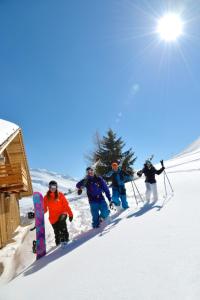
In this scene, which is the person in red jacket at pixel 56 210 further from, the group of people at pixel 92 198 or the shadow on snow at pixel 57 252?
the shadow on snow at pixel 57 252

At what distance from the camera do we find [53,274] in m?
4.86

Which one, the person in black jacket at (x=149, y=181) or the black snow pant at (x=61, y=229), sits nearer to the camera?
the black snow pant at (x=61, y=229)

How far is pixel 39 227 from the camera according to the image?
8055 millimetres

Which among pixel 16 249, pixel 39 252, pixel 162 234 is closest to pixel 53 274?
pixel 162 234

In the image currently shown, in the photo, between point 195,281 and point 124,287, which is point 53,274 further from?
point 195,281

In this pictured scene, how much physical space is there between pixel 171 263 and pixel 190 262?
28 centimetres

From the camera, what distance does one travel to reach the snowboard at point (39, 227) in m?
7.73

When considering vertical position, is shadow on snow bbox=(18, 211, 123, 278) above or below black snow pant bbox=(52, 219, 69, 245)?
below

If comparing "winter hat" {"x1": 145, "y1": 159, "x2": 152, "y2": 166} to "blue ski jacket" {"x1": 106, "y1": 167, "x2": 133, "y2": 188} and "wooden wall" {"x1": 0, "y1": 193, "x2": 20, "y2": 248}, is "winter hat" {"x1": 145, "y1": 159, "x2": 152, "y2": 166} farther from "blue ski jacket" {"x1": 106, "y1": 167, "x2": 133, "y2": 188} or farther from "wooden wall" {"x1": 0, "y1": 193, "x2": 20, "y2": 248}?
"wooden wall" {"x1": 0, "y1": 193, "x2": 20, "y2": 248}

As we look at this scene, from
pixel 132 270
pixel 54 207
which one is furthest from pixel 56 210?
pixel 132 270

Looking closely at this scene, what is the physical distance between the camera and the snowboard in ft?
25.4

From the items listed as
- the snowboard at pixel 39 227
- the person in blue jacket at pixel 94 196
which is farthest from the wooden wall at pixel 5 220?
the person in blue jacket at pixel 94 196

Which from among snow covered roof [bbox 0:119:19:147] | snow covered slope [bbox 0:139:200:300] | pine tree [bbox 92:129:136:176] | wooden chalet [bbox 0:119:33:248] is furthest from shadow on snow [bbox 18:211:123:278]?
pine tree [bbox 92:129:136:176]

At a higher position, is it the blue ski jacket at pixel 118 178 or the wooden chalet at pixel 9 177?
the wooden chalet at pixel 9 177
